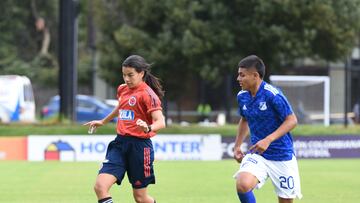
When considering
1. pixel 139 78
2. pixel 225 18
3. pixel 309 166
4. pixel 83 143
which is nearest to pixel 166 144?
pixel 83 143

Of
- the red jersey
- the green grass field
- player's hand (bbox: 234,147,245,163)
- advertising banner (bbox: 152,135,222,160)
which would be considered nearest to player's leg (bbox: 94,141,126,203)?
the red jersey

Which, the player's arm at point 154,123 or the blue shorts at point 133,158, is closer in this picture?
the player's arm at point 154,123

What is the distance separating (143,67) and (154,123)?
0.66m

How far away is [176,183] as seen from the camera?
1623cm

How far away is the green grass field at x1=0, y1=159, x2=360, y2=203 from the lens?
1334 cm

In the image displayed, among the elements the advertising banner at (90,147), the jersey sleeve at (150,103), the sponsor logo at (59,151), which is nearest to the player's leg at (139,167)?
the jersey sleeve at (150,103)

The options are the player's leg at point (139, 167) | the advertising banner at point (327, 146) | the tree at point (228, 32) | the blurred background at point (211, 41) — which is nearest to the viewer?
the player's leg at point (139, 167)

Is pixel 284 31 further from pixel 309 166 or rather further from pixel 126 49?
pixel 309 166

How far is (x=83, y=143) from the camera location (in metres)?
24.2

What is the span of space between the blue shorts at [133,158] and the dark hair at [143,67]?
2.04 ft

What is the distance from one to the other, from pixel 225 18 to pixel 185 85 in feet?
20.3

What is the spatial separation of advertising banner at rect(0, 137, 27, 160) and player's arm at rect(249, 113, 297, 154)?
1619 centimetres

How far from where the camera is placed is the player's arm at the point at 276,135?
8.54 metres

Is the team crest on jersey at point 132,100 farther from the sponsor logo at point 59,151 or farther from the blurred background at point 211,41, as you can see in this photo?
the blurred background at point 211,41
